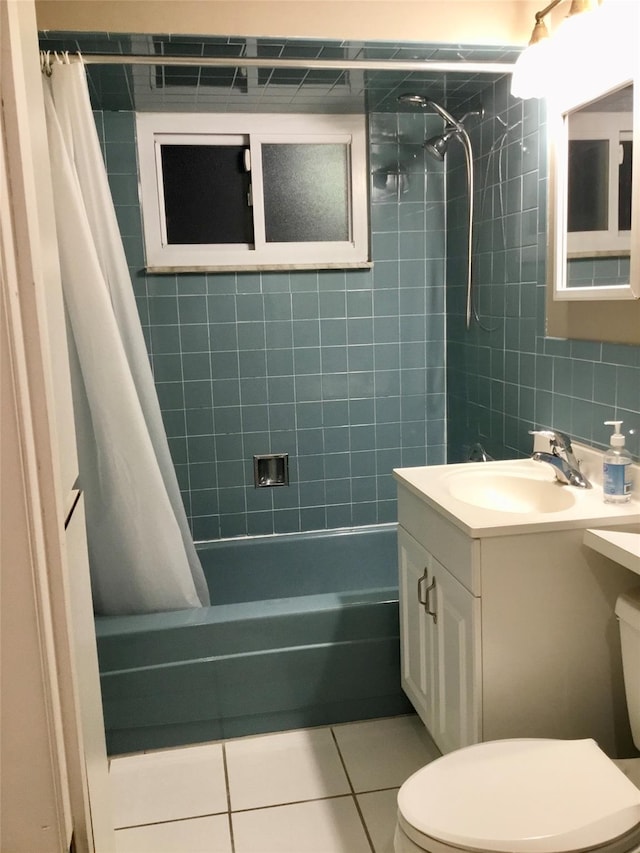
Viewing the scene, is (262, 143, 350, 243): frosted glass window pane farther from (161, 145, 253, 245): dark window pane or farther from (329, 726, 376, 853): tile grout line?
(329, 726, 376, 853): tile grout line

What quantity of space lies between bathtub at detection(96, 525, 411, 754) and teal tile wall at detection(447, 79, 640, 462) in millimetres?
767

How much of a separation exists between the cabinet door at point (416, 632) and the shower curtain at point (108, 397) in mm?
673

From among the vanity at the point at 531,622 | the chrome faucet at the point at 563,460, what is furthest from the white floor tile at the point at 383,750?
the chrome faucet at the point at 563,460

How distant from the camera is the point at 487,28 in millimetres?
2172

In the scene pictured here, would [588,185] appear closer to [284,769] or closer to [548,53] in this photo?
[548,53]

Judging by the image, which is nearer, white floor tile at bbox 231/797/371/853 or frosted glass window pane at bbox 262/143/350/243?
white floor tile at bbox 231/797/371/853

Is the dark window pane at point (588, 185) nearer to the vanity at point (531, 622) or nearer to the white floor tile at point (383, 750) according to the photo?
the vanity at point (531, 622)

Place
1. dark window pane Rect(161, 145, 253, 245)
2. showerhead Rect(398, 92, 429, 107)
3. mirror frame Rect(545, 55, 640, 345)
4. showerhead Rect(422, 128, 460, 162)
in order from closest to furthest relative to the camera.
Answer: mirror frame Rect(545, 55, 640, 345), showerhead Rect(398, 92, 429, 107), showerhead Rect(422, 128, 460, 162), dark window pane Rect(161, 145, 253, 245)

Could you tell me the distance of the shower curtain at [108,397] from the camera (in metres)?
1.97

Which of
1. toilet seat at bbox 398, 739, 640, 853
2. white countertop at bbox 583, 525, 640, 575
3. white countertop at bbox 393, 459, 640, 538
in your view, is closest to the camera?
toilet seat at bbox 398, 739, 640, 853

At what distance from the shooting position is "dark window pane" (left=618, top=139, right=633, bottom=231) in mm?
1751

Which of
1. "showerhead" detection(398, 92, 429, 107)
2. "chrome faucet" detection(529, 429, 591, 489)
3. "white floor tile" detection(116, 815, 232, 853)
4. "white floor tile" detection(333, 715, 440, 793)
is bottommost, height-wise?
"white floor tile" detection(116, 815, 232, 853)

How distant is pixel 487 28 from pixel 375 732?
7.17 feet

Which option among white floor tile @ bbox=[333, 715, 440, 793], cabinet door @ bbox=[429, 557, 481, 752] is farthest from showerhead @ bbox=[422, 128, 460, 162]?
white floor tile @ bbox=[333, 715, 440, 793]
